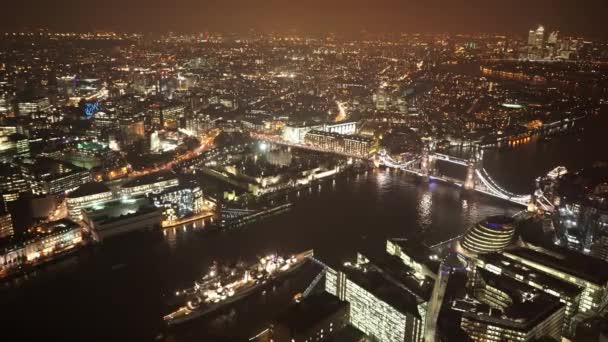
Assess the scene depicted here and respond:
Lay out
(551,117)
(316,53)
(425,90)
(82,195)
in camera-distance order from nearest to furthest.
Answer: (82,195)
(551,117)
(425,90)
(316,53)

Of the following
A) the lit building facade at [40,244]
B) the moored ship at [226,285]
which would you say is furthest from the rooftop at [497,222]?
the lit building facade at [40,244]

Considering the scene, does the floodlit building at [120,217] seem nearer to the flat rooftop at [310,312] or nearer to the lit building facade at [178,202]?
the lit building facade at [178,202]

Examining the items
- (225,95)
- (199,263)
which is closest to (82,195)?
(199,263)

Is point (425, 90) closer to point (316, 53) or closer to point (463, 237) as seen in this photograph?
point (316, 53)

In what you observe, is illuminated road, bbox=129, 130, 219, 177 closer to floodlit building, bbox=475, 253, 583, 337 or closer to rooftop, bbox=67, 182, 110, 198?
rooftop, bbox=67, 182, 110, 198

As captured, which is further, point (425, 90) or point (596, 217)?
point (425, 90)

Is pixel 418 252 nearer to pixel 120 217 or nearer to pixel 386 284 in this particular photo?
pixel 386 284

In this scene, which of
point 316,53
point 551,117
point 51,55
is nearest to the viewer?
point 551,117
